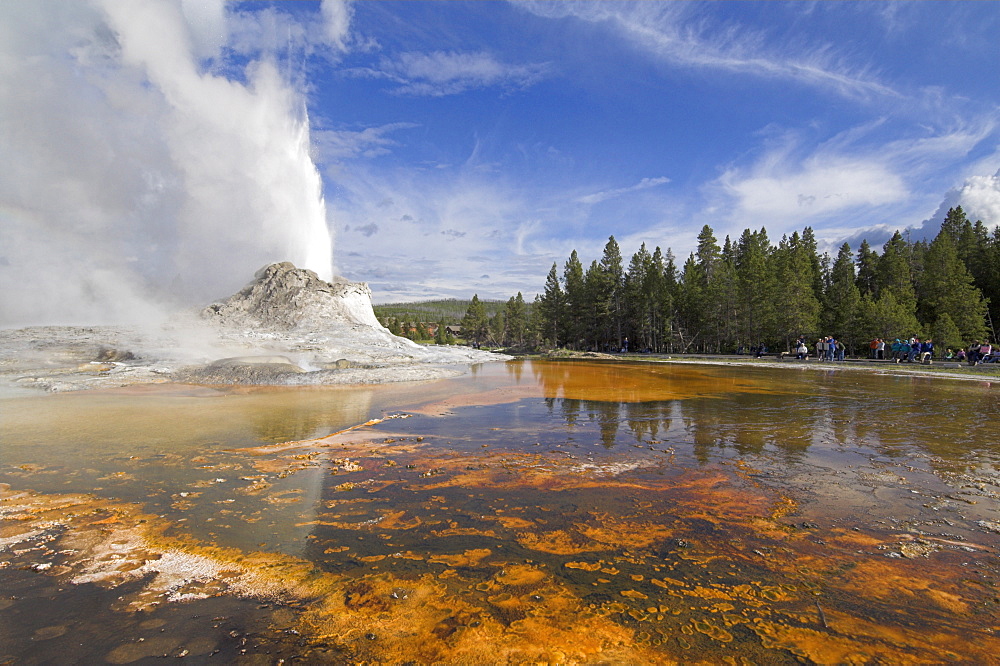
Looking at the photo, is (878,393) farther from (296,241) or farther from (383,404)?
(296,241)

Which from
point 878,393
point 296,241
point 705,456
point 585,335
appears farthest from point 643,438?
point 585,335

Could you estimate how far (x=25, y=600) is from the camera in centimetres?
389

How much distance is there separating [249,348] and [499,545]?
2918 cm

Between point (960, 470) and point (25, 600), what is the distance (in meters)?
12.9

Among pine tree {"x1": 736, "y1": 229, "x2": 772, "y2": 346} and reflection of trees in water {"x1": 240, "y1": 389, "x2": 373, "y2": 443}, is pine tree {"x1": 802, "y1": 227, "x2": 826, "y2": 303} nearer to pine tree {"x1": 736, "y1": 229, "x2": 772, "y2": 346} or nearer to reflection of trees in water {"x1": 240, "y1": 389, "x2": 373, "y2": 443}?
pine tree {"x1": 736, "y1": 229, "x2": 772, "y2": 346}

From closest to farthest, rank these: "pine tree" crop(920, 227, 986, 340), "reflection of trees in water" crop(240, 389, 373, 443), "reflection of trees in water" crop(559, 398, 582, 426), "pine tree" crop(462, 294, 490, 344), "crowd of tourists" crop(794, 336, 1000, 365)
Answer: "reflection of trees in water" crop(240, 389, 373, 443) → "reflection of trees in water" crop(559, 398, 582, 426) → "crowd of tourists" crop(794, 336, 1000, 365) → "pine tree" crop(920, 227, 986, 340) → "pine tree" crop(462, 294, 490, 344)

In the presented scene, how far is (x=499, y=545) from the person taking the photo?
5.04m

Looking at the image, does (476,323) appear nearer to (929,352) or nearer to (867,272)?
(867,272)

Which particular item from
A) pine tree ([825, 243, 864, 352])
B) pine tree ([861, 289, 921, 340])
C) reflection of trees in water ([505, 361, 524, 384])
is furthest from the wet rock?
pine tree ([825, 243, 864, 352])

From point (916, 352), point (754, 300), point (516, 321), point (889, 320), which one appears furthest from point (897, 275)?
point (516, 321)

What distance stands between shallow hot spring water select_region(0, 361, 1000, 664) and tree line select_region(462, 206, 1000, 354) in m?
38.0

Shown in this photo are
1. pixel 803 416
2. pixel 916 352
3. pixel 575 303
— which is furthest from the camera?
pixel 575 303

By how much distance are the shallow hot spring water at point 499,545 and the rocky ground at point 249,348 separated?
11485 millimetres

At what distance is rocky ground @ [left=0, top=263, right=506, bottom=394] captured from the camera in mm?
21578
